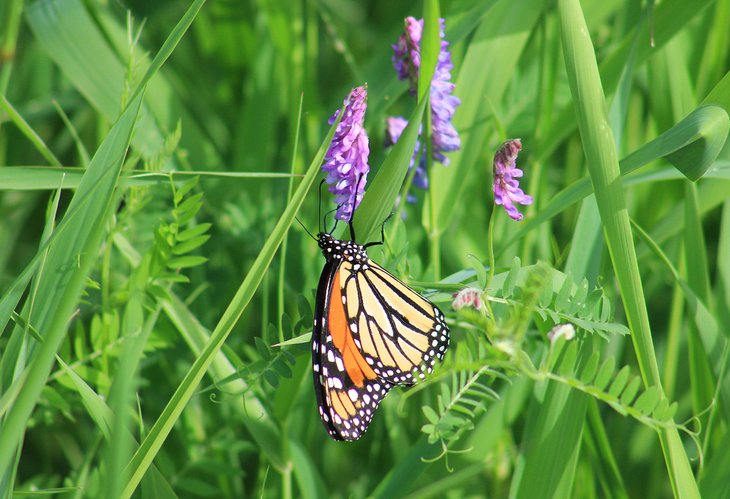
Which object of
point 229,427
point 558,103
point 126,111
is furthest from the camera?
point 558,103

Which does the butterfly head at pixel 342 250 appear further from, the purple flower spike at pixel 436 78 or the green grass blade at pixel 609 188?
the green grass blade at pixel 609 188

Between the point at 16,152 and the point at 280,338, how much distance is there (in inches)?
66.6

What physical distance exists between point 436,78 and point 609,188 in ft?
1.58

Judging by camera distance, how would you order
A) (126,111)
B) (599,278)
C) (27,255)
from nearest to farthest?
(126,111), (599,278), (27,255)

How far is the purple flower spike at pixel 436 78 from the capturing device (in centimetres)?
157

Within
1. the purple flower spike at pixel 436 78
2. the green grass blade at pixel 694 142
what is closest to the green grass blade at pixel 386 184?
the purple flower spike at pixel 436 78

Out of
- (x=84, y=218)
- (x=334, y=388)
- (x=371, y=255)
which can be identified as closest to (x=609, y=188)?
(x=371, y=255)

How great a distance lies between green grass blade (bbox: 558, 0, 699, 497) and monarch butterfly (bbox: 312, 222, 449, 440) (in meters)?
0.36

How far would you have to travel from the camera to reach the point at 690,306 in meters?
1.62

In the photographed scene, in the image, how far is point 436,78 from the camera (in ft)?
5.17

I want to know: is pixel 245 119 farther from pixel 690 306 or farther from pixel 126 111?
pixel 690 306

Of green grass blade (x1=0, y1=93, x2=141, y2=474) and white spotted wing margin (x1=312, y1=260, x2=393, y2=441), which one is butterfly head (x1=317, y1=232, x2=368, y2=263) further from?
green grass blade (x1=0, y1=93, x2=141, y2=474)

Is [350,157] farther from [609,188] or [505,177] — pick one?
[609,188]

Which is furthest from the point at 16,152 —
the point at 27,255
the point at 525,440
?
the point at 525,440
